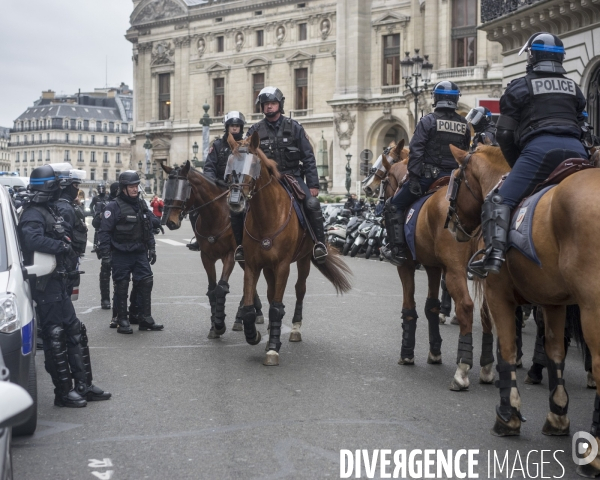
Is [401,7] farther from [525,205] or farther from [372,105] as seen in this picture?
[525,205]

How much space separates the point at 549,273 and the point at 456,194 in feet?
5.31

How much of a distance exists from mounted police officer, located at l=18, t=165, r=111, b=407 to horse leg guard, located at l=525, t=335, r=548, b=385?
362 centimetres

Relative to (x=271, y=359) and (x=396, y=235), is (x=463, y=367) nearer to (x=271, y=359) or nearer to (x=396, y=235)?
(x=396, y=235)

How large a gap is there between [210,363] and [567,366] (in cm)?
→ 347

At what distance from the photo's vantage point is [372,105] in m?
61.9

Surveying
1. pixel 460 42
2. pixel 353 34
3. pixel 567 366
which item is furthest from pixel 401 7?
pixel 567 366

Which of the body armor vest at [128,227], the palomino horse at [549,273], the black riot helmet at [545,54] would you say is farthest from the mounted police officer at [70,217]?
the black riot helmet at [545,54]

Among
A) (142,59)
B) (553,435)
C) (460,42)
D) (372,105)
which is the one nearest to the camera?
(553,435)

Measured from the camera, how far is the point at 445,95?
8.61 meters

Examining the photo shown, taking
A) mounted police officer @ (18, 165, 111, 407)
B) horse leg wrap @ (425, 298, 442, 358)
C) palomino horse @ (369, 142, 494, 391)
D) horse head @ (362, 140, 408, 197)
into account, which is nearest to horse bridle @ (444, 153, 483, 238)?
palomino horse @ (369, 142, 494, 391)

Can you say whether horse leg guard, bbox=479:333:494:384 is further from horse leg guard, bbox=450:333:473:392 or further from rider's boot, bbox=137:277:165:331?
rider's boot, bbox=137:277:165:331

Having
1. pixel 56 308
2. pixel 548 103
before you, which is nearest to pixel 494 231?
pixel 548 103

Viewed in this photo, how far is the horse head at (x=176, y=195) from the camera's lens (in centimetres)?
1085

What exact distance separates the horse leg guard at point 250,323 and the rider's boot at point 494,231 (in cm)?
328
